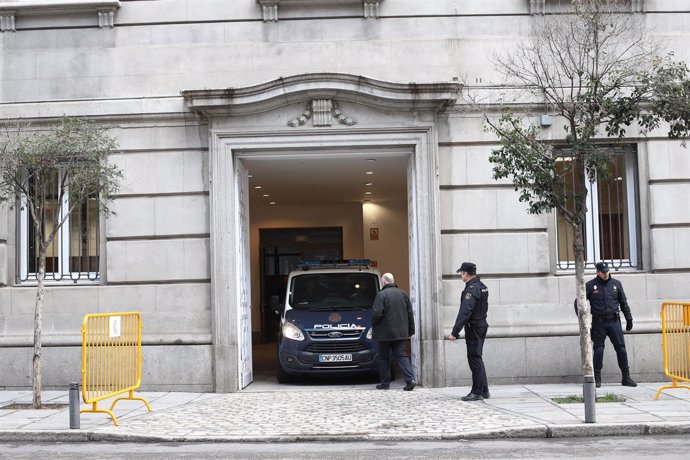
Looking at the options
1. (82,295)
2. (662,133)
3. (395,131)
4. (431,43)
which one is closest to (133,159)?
(82,295)

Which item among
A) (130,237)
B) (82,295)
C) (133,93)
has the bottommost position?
(82,295)

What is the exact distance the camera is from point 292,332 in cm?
1423

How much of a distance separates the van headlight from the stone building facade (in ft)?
2.69

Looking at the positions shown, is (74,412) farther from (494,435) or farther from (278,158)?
(278,158)

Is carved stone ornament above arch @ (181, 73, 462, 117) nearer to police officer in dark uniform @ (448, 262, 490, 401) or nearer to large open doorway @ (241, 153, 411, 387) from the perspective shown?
police officer in dark uniform @ (448, 262, 490, 401)

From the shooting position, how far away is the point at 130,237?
13516 mm

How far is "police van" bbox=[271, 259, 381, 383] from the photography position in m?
14.0

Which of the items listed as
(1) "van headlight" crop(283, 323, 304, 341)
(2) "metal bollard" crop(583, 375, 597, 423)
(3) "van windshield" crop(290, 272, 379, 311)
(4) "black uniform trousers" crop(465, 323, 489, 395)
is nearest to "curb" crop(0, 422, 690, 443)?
(2) "metal bollard" crop(583, 375, 597, 423)

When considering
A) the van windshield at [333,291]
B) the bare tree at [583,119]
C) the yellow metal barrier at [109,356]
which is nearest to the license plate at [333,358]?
the van windshield at [333,291]

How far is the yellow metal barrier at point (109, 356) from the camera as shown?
10.1 meters

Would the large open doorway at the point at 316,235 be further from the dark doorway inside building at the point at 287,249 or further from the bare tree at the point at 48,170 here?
the bare tree at the point at 48,170

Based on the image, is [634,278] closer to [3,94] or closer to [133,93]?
[133,93]

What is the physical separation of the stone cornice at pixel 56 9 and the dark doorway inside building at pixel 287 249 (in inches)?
414

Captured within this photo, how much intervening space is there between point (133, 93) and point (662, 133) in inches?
345
